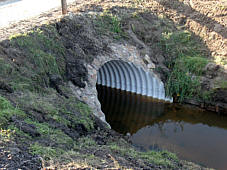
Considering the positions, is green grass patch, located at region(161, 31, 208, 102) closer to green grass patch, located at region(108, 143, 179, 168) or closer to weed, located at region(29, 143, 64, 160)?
green grass patch, located at region(108, 143, 179, 168)

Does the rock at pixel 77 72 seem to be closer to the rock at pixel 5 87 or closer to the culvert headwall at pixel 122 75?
the culvert headwall at pixel 122 75

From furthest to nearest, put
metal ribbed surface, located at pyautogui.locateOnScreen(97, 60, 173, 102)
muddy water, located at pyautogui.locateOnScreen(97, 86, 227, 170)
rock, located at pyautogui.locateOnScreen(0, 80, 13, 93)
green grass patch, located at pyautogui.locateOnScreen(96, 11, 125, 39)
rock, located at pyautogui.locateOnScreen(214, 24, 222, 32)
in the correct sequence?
rock, located at pyautogui.locateOnScreen(214, 24, 222, 32) < metal ribbed surface, located at pyautogui.locateOnScreen(97, 60, 173, 102) < green grass patch, located at pyautogui.locateOnScreen(96, 11, 125, 39) < muddy water, located at pyautogui.locateOnScreen(97, 86, 227, 170) < rock, located at pyautogui.locateOnScreen(0, 80, 13, 93)

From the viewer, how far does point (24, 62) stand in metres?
10.3

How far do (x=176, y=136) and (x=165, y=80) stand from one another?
11.8ft

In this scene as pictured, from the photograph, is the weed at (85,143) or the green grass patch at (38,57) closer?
the weed at (85,143)

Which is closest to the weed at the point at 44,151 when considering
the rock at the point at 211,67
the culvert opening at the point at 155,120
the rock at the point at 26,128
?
the rock at the point at 26,128

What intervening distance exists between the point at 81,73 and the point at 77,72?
0.19m

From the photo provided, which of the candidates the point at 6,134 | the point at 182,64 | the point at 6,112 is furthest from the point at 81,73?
the point at 6,134

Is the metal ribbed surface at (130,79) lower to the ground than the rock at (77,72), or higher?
lower

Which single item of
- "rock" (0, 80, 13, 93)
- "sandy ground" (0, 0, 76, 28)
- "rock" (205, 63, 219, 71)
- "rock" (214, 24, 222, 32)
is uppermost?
"sandy ground" (0, 0, 76, 28)

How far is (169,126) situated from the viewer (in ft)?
40.5

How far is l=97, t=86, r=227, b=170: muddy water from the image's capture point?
10.3 meters

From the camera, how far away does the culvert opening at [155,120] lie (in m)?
10.5

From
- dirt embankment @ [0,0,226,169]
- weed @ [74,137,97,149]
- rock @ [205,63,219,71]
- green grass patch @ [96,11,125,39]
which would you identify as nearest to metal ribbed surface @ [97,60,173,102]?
dirt embankment @ [0,0,226,169]
